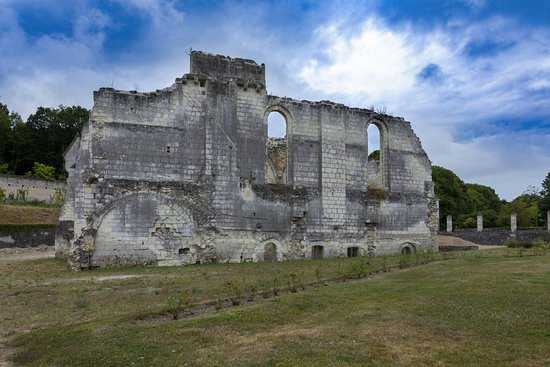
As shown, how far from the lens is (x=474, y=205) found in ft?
223

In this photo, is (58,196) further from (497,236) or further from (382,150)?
(497,236)

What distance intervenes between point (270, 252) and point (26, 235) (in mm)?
20603

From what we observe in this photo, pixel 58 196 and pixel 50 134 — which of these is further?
pixel 50 134

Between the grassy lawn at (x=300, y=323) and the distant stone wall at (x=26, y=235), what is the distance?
860 inches

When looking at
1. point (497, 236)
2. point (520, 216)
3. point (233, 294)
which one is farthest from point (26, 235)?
point (520, 216)

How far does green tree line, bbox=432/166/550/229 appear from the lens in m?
55.5

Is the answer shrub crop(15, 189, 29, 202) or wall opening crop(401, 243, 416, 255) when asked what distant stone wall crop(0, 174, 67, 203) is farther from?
wall opening crop(401, 243, 416, 255)

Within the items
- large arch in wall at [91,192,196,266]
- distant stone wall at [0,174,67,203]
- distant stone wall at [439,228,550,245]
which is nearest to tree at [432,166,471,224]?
distant stone wall at [439,228,550,245]

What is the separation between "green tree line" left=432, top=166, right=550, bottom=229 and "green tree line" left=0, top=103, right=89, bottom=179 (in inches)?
1812

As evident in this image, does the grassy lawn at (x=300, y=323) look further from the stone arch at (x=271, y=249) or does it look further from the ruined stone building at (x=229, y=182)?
the stone arch at (x=271, y=249)

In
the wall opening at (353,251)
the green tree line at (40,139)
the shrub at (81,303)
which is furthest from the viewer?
the green tree line at (40,139)

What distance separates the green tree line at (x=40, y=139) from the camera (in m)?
57.0

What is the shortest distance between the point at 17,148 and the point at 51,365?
192 feet

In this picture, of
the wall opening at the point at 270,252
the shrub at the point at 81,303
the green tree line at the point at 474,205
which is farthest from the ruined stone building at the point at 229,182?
the green tree line at the point at 474,205
